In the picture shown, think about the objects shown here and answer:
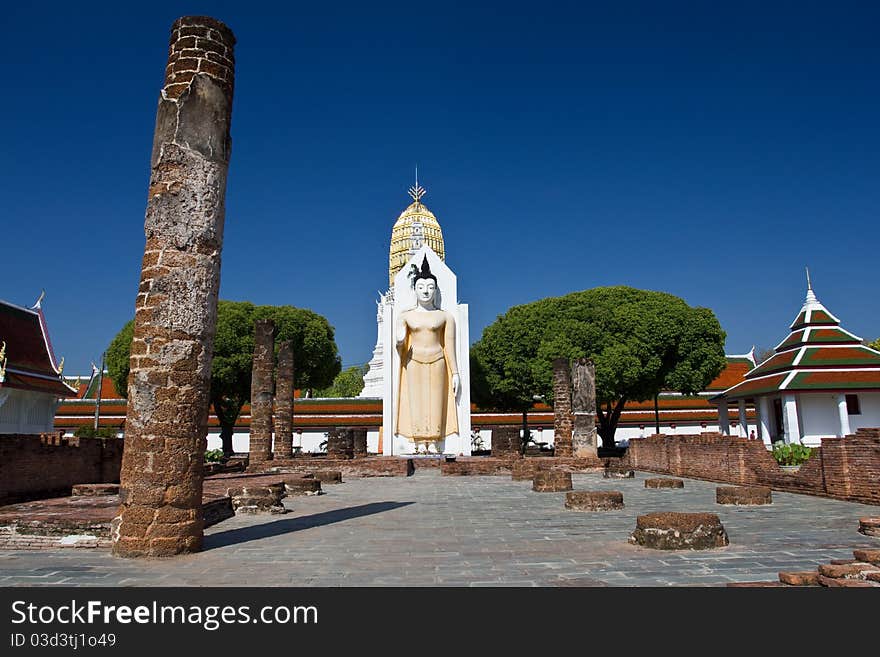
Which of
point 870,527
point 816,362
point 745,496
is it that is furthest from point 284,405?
point 816,362

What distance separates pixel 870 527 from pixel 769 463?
7441 mm

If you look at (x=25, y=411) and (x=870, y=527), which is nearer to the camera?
(x=870, y=527)

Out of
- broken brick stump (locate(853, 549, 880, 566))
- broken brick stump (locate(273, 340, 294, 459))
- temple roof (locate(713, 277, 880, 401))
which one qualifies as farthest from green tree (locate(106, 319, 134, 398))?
broken brick stump (locate(853, 549, 880, 566))

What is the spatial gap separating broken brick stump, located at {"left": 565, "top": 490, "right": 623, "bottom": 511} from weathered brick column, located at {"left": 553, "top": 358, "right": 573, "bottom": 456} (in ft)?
44.1

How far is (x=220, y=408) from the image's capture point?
35062 millimetres

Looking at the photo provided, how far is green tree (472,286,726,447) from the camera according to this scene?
30.1 m

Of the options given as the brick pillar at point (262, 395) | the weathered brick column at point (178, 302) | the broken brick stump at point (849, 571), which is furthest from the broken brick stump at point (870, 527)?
the brick pillar at point (262, 395)

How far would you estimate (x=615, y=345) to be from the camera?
3030 centimetres

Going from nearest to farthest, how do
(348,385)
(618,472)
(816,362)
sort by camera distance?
(618,472)
(816,362)
(348,385)

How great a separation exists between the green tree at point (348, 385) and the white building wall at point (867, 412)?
5190cm

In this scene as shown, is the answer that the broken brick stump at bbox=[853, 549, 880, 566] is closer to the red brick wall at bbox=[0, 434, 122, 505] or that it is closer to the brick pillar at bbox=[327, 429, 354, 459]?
the red brick wall at bbox=[0, 434, 122, 505]

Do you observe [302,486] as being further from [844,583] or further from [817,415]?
[817,415]

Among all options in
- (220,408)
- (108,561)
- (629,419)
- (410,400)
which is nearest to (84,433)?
(220,408)

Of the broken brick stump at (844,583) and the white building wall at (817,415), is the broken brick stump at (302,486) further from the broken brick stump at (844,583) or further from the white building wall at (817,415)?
the white building wall at (817,415)
